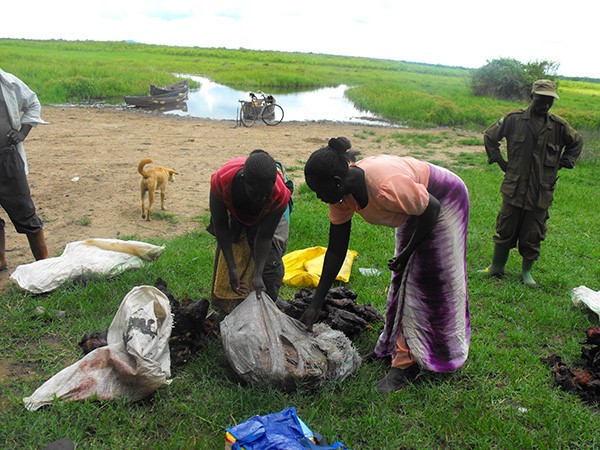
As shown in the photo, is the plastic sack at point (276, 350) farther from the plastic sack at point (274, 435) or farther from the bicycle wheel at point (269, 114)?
the bicycle wheel at point (269, 114)

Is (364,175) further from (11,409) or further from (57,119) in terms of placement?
(57,119)

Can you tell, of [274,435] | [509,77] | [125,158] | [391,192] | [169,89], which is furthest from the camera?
[509,77]

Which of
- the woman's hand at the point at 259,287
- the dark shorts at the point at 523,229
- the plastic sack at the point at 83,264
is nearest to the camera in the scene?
the woman's hand at the point at 259,287

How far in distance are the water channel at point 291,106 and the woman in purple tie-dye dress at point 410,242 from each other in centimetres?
1537

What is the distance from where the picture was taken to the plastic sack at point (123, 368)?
2490mm

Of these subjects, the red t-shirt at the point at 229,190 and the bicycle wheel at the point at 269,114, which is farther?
the bicycle wheel at the point at 269,114

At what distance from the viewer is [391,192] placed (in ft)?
7.51

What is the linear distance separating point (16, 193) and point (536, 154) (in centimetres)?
454

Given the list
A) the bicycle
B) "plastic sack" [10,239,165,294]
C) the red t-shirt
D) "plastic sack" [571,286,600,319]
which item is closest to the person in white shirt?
"plastic sack" [10,239,165,294]

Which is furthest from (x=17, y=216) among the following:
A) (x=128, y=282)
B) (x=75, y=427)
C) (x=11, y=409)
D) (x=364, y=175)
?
(x=364, y=175)

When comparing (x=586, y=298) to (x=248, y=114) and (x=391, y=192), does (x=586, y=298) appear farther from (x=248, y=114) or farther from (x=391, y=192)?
(x=248, y=114)

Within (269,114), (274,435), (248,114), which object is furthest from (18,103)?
(269,114)

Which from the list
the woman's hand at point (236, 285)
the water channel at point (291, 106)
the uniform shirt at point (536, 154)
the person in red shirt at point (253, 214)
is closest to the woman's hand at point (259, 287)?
the person in red shirt at point (253, 214)

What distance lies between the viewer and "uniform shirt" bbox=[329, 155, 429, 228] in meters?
2.30
